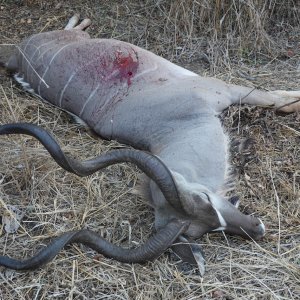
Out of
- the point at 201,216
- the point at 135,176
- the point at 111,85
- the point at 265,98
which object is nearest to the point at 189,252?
the point at 201,216

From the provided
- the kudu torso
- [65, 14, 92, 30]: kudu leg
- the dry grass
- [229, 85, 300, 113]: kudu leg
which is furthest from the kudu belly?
[65, 14, 92, 30]: kudu leg

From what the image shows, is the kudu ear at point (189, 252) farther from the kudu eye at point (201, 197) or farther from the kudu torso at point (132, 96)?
the kudu torso at point (132, 96)

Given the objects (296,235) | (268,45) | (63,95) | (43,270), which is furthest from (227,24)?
(43,270)

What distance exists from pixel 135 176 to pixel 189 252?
769mm

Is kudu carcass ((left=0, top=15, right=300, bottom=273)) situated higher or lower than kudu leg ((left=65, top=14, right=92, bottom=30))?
higher

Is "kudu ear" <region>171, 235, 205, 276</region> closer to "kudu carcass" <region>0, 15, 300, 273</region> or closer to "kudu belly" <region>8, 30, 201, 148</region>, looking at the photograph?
"kudu carcass" <region>0, 15, 300, 273</region>

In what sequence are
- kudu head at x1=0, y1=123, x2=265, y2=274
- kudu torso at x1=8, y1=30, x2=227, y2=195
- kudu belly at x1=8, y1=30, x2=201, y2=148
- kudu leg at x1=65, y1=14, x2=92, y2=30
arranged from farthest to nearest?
kudu leg at x1=65, y1=14, x2=92, y2=30
kudu belly at x1=8, y1=30, x2=201, y2=148
kudu torso at x1=8, y1=30, x2=227, y2=195
kudu head at x1=0, y1=123, x2=265, y2=274

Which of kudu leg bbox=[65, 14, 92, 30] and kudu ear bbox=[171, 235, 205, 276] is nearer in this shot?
kudu ear bbox=[171, 235, 205, 276]

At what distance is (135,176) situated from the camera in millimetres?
3746

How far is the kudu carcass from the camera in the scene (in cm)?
308

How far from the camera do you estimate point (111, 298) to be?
116 inches

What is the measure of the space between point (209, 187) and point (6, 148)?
123cm

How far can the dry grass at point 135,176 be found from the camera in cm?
301

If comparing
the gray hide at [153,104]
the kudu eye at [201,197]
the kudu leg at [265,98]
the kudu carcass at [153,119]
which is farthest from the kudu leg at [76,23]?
the kudu eye at [201,197]
